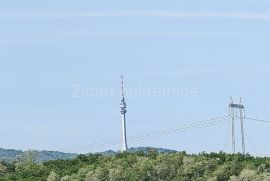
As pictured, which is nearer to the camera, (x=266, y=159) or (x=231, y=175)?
(x=231, y=175)

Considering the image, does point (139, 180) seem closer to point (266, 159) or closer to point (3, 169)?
point (266, 159)

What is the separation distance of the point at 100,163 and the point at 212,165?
18584 mm

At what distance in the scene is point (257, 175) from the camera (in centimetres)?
9181

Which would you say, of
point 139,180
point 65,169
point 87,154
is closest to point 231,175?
point 139,180

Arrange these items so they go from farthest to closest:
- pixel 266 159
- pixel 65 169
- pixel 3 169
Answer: pixel 3 169, pixel 65 169, pixel 266 159

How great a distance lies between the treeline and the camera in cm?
9544

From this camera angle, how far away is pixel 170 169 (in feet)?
322

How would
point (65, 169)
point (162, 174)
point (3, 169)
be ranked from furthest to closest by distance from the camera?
1. point (3, 169)
2. point (65, 169)
3. point (162, 174)

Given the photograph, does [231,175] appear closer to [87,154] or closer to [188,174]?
[188,174]

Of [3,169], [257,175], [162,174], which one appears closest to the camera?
[257,175]

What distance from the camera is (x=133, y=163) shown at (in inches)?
4154

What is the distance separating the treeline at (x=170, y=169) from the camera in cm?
9544

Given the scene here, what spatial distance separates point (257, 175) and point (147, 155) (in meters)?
23.0

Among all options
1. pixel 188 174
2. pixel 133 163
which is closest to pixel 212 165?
pixel 188 174
